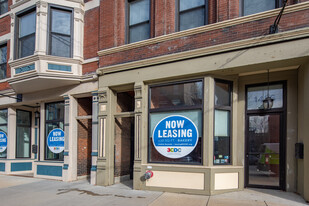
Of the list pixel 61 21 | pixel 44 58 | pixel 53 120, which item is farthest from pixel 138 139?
pixel 61 21

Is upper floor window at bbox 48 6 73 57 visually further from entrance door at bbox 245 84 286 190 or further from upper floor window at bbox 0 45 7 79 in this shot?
entrance door at bbox 245 84 286 190

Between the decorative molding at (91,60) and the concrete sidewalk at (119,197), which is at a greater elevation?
the decorative molding at (91,60)

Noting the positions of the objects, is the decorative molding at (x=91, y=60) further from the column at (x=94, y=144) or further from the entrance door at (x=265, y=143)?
the entrance door at (x=265, y=143)

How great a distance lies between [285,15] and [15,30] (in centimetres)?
1051

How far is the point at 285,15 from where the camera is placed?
20.1 feet

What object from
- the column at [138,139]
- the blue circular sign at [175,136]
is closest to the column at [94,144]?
the column at [138,139]

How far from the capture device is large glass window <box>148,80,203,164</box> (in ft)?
23.4

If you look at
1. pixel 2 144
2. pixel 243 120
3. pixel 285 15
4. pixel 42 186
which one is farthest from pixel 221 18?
pixel 2 144

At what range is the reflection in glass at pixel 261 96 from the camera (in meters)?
7.15

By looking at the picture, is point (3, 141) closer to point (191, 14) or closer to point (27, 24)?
point (27, 24)

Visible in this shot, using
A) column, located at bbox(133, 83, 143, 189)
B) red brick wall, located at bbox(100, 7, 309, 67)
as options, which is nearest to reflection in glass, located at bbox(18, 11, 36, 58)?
red brick wall, located at bbox(100, 7, 309, 67)

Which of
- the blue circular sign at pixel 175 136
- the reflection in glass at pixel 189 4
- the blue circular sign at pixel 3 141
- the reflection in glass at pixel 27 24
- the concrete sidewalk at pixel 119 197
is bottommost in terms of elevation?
the concrete sidewalk at pixel 119 197

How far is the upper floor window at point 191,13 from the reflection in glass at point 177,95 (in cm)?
189

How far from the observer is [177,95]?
7617 mm
